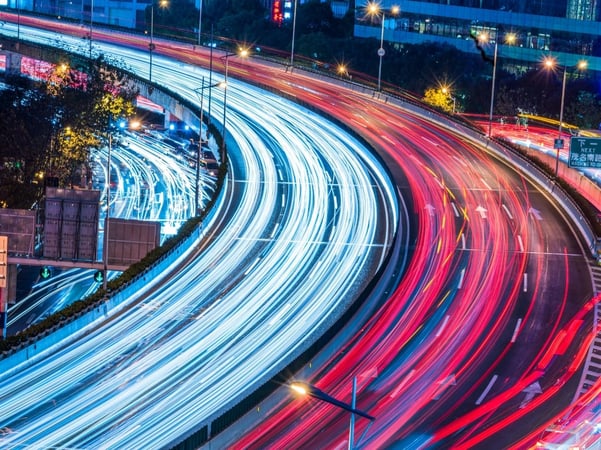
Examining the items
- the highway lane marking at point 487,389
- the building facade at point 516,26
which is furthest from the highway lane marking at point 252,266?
the building facade at point 516,26

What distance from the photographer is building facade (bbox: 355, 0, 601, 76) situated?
5591 inches

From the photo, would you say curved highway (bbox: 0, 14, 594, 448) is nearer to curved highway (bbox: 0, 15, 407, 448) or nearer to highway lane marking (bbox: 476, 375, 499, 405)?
highway lane marking (bbox: 476, 375, 499, 405)

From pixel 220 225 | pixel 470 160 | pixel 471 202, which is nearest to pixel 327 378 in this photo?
pixel 220 225

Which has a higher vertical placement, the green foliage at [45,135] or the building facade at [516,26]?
the building facade at [516,26]

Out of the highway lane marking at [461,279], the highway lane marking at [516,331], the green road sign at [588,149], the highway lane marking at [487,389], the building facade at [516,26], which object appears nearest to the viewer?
the highway lane marking at [487,389]

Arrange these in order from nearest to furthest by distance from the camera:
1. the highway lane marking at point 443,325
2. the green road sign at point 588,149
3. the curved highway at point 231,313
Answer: the curved highway at point 231,313 < the highway lane marking at point 443,325 < the green road sign at point 588,149

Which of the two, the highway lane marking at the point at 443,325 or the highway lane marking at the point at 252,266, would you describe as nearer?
the highway lane marking at the point at 443,325

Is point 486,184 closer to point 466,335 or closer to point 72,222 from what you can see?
point 466,335

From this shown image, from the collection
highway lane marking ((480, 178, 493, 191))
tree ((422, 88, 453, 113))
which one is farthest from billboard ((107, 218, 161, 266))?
tree ((422, 88, 453, 113))

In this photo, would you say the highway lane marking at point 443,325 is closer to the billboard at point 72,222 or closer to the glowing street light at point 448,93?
the billboard at point 72,222

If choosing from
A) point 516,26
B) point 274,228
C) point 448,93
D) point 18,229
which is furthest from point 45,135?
point 516,26

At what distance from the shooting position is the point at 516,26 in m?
144

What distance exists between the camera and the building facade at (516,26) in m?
142

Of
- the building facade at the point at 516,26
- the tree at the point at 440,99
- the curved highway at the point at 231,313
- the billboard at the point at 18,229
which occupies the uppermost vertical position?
the building facade at the point at 516,26
